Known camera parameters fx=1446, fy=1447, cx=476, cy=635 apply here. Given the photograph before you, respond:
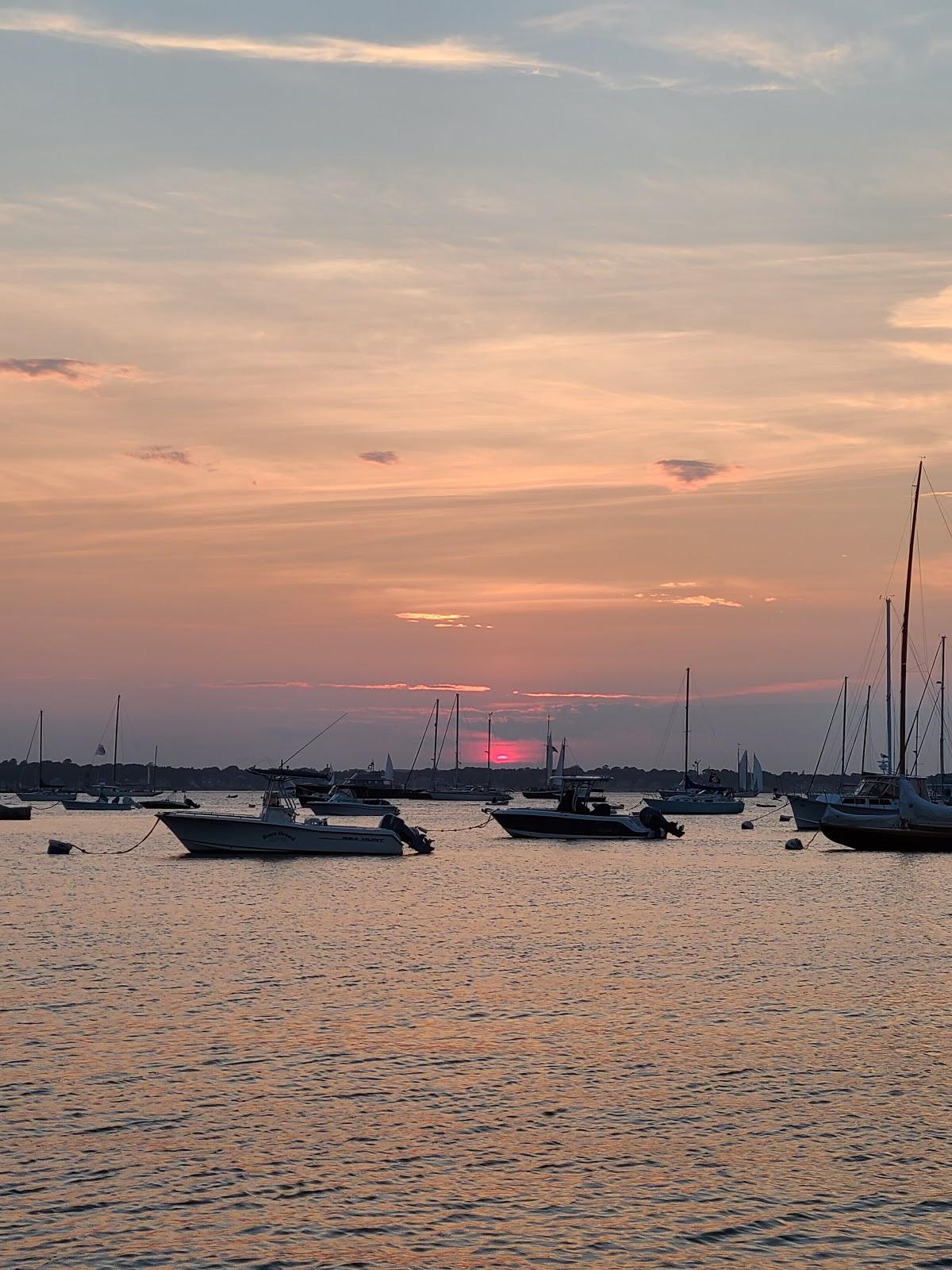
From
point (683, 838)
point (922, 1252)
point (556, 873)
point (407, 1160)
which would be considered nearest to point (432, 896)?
point (556, 873)

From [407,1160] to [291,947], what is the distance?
80.4ft

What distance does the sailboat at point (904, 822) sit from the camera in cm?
9025

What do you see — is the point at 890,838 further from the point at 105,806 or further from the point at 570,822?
the point at 105,806

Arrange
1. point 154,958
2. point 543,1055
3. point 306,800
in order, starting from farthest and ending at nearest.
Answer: point 306,800, point 154,958, point 543,1055

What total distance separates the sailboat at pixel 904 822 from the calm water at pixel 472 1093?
40.2m

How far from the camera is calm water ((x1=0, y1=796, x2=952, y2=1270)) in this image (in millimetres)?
17484

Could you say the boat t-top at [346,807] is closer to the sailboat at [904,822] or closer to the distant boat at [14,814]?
the distant boat at [14,814]

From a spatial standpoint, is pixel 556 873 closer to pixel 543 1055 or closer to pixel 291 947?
pixel 291 947

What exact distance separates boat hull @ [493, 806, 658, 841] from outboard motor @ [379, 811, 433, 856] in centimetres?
1267

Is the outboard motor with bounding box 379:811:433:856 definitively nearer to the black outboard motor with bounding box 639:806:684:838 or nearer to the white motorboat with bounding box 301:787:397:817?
the black outboard motor with bounding box 639:806:684:838

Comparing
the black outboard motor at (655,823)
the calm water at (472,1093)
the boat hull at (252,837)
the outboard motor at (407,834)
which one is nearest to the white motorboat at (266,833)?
the boat hull at (252,837)

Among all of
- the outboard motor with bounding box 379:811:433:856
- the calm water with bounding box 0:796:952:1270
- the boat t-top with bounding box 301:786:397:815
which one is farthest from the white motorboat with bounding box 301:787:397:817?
the calm water with bounding box 0:796:952:1270

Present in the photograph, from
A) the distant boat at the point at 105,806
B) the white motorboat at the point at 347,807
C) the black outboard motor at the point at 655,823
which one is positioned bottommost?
the distant boat at the point at 105,806

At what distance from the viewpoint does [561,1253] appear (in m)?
16.8
